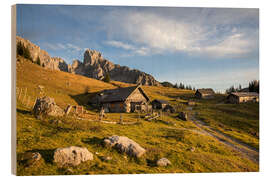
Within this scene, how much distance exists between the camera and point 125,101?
29.4m

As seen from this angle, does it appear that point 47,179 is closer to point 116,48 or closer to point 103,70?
point 116,48

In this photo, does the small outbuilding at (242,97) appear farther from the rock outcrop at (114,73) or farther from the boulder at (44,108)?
the rock outcrop at (114,73)

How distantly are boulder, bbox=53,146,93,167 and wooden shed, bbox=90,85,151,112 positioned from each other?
21.0 m

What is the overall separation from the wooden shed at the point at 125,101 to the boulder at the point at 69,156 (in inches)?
827

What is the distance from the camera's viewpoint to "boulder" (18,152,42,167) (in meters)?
7.54

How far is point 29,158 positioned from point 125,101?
72.3ft

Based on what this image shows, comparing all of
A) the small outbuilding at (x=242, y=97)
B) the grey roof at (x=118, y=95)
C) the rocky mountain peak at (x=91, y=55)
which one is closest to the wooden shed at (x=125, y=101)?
the grey roof at (x=118, y=95)

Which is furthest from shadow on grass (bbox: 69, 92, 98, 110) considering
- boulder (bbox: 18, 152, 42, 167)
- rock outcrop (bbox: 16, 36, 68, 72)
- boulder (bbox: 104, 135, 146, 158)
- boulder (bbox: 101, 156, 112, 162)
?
boulder (bbox: 101, 156, 112, 162)

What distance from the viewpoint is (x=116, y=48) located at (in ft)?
46.7

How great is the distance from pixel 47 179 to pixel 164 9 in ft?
44.1

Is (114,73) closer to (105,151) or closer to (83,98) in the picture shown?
(83,98)

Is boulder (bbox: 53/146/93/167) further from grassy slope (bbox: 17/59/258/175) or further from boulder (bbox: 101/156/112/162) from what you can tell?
boulder (bbox: 101/156/112/162)

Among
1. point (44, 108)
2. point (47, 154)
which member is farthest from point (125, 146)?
point (44, 108)
